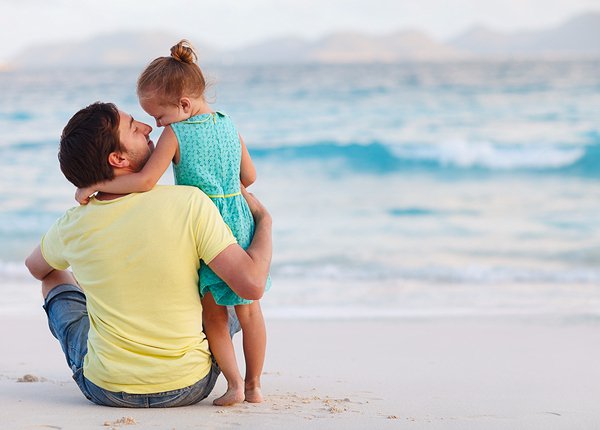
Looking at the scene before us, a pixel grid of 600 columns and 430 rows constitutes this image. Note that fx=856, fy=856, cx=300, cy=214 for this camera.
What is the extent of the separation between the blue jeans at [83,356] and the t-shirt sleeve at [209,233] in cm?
41

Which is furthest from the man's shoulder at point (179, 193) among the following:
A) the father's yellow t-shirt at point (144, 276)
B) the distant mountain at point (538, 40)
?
the distant mountain at point (538, 40)

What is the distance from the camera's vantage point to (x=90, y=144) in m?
2.72

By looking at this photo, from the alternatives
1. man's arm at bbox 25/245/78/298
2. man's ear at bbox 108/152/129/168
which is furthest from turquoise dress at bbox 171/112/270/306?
man's arm at bbox 25/245/78/298

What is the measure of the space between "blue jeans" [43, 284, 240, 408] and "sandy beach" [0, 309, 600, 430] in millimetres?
41

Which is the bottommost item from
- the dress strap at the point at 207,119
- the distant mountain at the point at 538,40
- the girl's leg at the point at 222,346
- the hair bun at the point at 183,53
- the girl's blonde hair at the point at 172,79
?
the girl's leg at the point at 222,346

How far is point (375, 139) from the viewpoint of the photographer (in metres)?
18.4

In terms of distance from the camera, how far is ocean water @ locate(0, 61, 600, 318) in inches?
272

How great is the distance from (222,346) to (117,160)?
2.41 ft

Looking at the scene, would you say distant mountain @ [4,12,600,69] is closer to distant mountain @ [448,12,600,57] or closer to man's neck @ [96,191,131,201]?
distant mountain @ [448,12,600,57]

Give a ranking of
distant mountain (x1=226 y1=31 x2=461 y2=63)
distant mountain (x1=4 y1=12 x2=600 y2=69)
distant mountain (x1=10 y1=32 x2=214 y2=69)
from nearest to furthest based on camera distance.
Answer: distant mountain (x1=226 y1=31 x2=461 y2=63)
distant mountain (x1=4 y1=12 x2=600 y2=69)
distant mountain (x1=10 y1=32 x2=214 y2=69)

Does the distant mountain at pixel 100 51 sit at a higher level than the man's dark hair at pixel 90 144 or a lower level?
higher

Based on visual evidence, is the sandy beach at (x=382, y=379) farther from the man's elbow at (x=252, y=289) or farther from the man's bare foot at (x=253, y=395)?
the man's elbow at (x=252, y=289)

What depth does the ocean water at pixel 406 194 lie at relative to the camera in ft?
22.6

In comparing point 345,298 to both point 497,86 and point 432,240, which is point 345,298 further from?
point 497,86
